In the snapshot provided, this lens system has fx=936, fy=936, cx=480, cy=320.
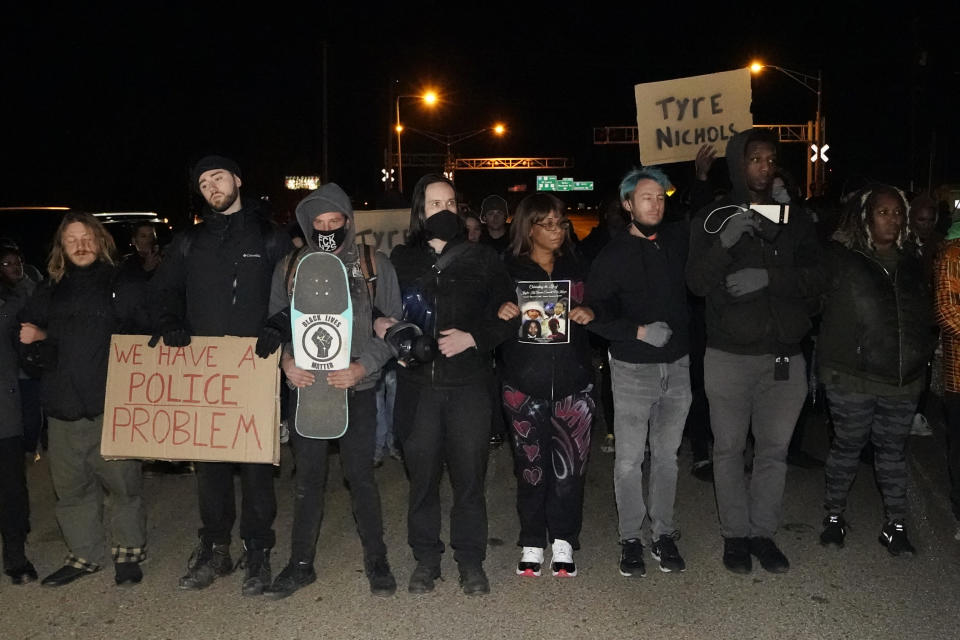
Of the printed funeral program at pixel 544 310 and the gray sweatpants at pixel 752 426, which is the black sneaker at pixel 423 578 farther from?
the gray sweatpants at pixel 752 426

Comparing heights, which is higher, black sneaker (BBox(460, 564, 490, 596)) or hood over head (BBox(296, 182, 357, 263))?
hood over head (BBox(296, 182, 357, 263))

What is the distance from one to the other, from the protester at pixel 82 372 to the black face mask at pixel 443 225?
170 cm

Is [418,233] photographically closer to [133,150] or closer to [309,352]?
[309,352]

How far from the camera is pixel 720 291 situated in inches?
201

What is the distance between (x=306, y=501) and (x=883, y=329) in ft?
10.9

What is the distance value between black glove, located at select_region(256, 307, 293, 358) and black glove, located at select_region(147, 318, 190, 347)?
446mm

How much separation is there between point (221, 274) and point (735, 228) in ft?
8.92

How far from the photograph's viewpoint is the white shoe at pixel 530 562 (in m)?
5.15

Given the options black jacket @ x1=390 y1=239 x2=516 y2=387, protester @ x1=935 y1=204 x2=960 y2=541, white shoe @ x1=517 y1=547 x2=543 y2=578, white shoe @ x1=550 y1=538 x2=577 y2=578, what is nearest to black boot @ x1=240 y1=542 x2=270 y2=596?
black jacket @ x1=390 y1=239 x2=516 y2=387

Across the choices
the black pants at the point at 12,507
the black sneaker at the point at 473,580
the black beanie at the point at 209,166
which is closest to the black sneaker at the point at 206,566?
the black pants at the point at 12,507

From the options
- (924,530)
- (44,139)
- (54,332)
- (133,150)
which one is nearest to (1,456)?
(54,332)

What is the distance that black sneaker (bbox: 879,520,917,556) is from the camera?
530 cm

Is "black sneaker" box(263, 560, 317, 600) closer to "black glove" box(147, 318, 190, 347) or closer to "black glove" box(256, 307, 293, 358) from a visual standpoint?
"black glove" box(256, 307, 293, 358)

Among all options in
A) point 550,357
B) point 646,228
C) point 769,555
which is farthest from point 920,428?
point 550,357
